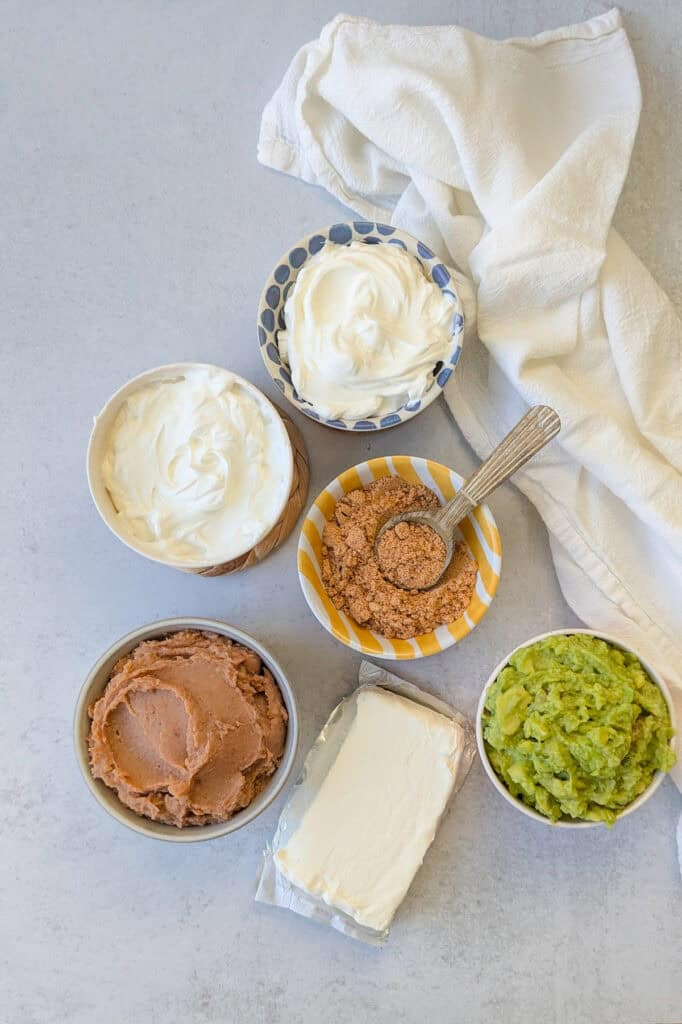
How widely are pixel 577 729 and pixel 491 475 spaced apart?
1.49 ft

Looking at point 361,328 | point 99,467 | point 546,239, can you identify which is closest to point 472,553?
point 361,328

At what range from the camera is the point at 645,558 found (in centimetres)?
165

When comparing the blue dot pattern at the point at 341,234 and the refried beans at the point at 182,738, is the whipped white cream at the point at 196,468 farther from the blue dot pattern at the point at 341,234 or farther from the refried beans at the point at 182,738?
the blue dot pattern at the point at 341,234

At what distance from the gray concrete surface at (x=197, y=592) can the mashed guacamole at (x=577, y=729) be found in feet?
0.65

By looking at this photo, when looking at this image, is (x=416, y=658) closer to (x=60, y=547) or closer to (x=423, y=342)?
(x=423, y=342)

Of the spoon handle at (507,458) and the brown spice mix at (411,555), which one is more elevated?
the spoon handle at (507,458)

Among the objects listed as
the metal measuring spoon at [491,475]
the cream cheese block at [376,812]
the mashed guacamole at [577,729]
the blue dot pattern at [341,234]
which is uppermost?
the blue dot pattern at [341,234]

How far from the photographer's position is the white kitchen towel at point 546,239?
155 cm

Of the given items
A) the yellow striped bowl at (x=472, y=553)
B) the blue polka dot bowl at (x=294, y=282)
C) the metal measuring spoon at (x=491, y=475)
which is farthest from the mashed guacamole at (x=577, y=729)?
the blue polka dot bowl at (x=294, y=282)

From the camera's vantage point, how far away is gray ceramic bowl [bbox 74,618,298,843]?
1444 millimetres

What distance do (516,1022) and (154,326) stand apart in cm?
154

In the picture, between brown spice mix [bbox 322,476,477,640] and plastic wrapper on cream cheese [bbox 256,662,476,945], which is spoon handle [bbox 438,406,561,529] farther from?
plastic wrapper on cream cheese [bbox 256,662,476,945]

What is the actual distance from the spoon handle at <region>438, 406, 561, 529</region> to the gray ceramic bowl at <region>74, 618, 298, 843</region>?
0.42 meters

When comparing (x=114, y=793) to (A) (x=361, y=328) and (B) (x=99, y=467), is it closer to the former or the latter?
(B) (x=99, y=467)
